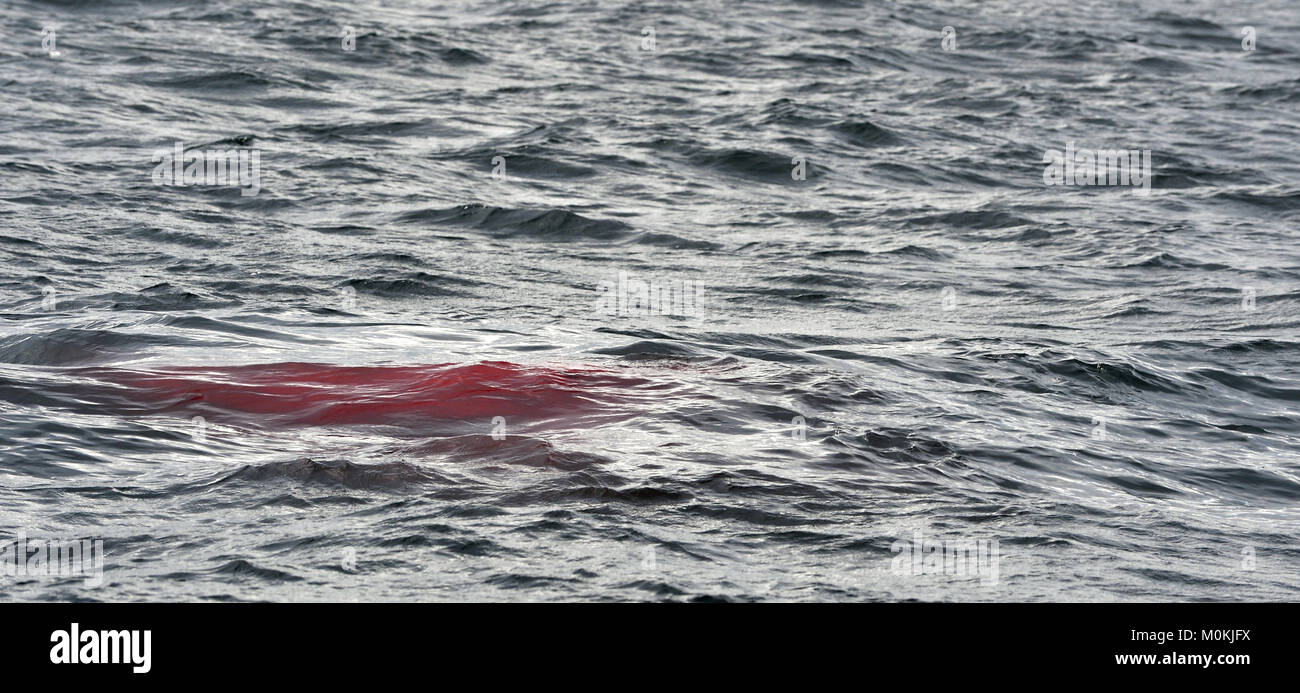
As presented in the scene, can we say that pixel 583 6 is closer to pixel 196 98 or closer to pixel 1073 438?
pixel 196 98

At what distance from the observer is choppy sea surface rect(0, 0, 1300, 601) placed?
26.6 feet

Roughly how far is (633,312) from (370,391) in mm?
3784

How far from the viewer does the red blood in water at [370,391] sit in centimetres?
1030

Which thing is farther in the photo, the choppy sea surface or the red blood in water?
the red blood in water

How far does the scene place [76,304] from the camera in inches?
519

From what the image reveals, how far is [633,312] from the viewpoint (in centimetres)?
1402

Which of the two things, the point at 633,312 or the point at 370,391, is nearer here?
the point at 370,391

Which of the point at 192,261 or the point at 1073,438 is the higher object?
the point at 192,261

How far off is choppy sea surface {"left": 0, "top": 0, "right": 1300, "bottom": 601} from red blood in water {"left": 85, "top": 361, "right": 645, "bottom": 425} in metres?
0.05

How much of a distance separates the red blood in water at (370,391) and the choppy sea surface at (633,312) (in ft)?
0.16

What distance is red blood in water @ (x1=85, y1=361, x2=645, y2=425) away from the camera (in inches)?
406

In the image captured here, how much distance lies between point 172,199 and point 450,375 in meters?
7.65

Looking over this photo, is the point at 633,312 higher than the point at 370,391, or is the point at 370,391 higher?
the point at 633,312
